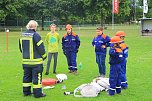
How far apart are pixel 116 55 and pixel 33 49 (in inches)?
85.5

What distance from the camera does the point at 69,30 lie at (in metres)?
12.8

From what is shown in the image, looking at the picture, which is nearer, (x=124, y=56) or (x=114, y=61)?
(x=114, y=61)

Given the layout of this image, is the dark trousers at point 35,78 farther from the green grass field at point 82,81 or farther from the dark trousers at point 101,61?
the dark trousers at point 101,61

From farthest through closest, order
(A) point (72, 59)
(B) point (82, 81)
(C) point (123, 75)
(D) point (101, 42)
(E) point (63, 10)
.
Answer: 1. (E) point (63, 10)
2. (A) point (72, 59)
3. (D) point (101, 42)
4. (B) point (82, 81)
5. (C) point (123, 75)

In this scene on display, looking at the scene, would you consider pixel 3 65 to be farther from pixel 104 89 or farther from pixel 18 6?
pixel 18 6

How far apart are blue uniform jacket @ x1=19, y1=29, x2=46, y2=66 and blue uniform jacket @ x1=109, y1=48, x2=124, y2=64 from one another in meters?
1.77

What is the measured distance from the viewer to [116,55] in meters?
9.29

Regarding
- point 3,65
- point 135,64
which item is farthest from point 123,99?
point 3,65

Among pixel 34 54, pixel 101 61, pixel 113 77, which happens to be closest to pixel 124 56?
pixel 113 77

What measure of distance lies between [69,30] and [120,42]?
3.81 meters

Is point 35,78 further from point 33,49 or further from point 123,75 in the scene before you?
point 123,75

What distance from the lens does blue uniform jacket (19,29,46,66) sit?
9.19 meters

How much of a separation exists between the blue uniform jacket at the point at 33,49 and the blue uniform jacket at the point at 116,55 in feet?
5.81

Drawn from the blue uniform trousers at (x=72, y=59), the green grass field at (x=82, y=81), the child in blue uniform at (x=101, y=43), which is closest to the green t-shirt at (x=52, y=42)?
the blue uniform trousers at (x=72, y=59)
